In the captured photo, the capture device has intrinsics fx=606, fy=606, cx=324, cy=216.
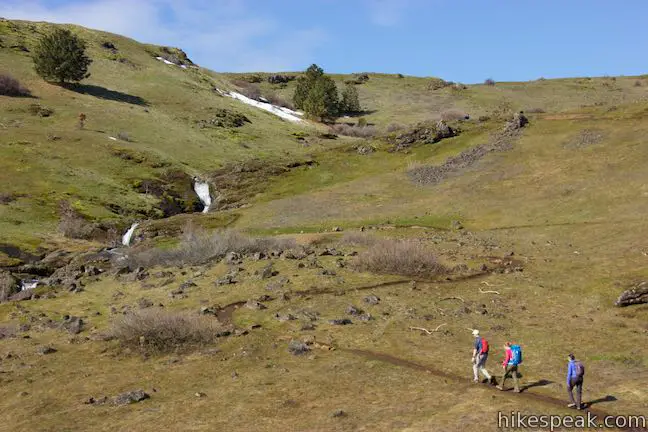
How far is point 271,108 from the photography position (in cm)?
13575

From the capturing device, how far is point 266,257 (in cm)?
4334

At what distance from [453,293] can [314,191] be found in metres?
41.8

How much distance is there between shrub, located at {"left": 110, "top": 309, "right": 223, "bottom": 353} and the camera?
27.6 m

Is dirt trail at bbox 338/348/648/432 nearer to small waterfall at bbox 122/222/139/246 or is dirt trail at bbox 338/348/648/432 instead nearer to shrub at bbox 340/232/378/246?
shrub at bbox 340/232/378/246

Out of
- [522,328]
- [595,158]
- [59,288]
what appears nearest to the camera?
[522,328]

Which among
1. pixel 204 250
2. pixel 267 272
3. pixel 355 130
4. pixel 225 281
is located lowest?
pixel 225 281

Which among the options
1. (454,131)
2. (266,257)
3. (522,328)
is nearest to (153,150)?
(454,131)

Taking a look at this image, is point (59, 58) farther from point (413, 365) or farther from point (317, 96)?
point (413, 365)

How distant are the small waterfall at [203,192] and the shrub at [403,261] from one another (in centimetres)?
4099

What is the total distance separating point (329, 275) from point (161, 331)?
12783 mm

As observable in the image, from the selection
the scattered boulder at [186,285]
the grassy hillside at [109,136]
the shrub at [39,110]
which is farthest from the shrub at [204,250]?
the shrub at [39,110]

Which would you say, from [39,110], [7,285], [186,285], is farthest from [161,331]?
[39,110]

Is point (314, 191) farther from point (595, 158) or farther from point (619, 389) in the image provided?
point (619, 389)

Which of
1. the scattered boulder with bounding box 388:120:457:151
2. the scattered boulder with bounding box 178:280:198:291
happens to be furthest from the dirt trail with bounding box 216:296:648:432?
the scattered boulder with bounding box 388:120:457:151
